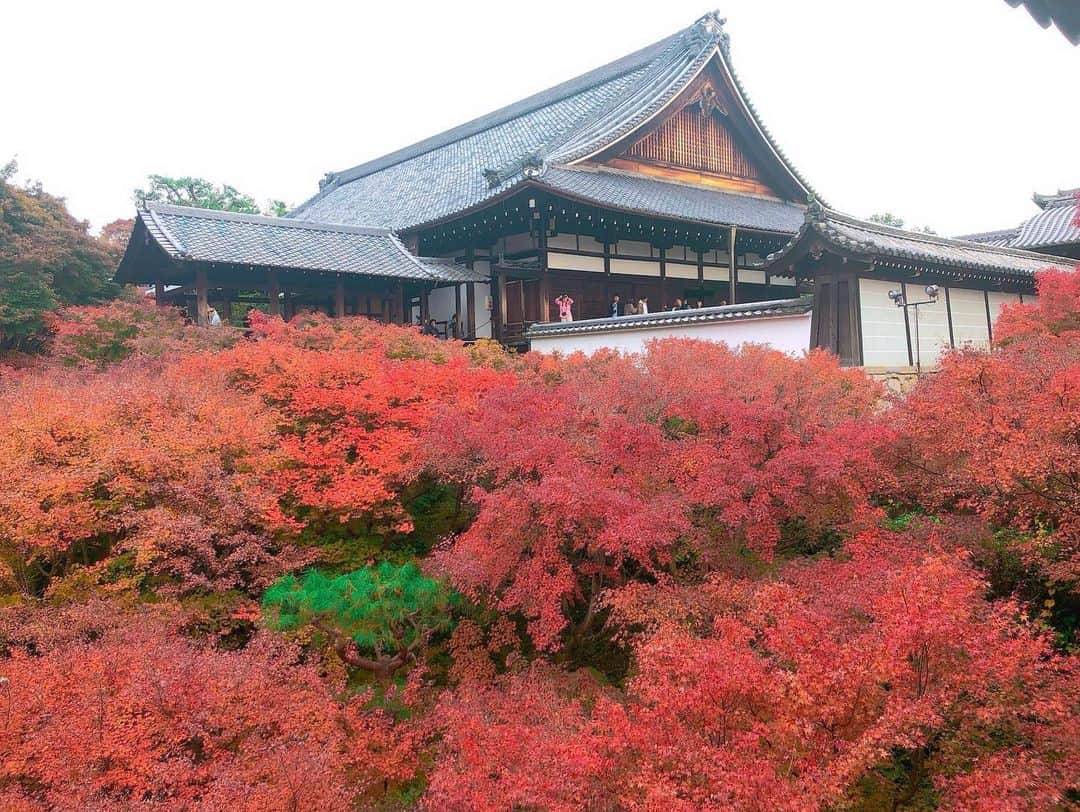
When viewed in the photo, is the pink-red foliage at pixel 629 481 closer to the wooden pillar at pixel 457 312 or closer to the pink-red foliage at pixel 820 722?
the pink-red foliage at pixel 820 722

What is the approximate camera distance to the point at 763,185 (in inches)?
922

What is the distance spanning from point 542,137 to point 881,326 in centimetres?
1322

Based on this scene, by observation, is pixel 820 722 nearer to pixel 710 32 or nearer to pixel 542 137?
pixel 542 137

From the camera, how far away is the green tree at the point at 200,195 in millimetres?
43969

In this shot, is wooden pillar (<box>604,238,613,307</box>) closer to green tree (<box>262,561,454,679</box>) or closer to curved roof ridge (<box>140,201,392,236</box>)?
curved roof ridge (<box>140,201,392,236</box>)

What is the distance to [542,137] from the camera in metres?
22.1

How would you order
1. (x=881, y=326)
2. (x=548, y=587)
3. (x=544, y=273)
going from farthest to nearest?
(x=544, y=273), (x=881, y=326), (x=548, y=587)

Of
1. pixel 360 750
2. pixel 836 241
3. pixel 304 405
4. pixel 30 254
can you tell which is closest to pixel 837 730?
pixel 360 750

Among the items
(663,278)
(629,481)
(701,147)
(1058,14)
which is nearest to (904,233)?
(663,278)

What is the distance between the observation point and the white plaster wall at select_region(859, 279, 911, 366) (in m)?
11.8

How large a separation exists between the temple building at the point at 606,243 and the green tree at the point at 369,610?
723cm

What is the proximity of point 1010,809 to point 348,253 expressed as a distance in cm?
1568

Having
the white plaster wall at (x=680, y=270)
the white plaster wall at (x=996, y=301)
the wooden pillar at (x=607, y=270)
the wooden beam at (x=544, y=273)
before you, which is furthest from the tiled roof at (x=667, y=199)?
the white plaster wall at (x=996, y=301)

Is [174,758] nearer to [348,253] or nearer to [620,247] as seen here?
[348,253]
